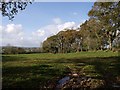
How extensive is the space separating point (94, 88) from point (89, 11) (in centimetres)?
6401

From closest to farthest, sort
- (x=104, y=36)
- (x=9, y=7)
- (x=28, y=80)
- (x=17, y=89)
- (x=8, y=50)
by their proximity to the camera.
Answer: (x=17, y=89), (x=28, y=80), (x=9, y=7), (x=8, y=50), (x=104, y=36)

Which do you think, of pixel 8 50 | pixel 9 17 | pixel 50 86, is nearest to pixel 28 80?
pixel 50 86

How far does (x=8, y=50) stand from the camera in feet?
254

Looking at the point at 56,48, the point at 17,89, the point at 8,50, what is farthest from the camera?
the point at 56,48

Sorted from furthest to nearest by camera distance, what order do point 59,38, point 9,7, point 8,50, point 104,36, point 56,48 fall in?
point 59,38, point 56,48, point 104,36, point 8,50, point 9,7

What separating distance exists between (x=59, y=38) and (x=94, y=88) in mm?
112468

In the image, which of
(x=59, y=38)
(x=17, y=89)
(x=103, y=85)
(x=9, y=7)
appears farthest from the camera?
(x=59, y=38)

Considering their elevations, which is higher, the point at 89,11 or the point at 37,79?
the point at 89,11

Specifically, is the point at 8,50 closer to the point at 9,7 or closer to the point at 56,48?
the point at 56,48

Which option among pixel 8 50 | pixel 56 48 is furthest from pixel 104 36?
pixel 56 48

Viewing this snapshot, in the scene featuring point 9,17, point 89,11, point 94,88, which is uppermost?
point 89,11

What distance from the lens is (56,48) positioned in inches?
4616

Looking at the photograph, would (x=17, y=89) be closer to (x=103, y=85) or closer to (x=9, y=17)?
(x=103, y=85)

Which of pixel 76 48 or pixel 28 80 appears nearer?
pixel 28 80
